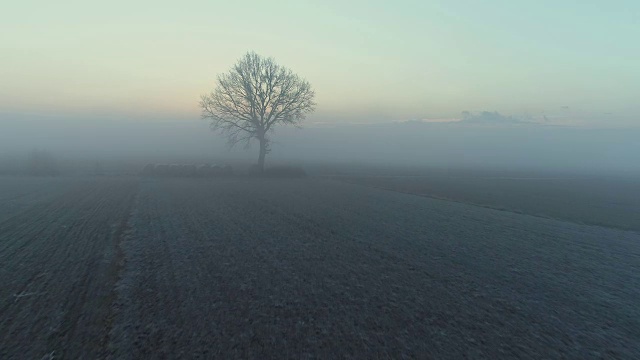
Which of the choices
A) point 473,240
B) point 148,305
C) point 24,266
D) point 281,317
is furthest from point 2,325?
point 473,240

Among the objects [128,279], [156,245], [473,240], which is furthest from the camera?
[473,240]

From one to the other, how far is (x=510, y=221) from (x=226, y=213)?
16494 mm

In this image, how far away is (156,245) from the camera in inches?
533

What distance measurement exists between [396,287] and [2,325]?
8.77 meters

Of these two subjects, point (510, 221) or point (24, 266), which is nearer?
point (24, 266)

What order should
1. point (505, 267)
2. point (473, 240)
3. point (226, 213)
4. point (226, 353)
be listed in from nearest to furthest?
point (226, 353) < point (505, 267) < point (473, 240) < point (226, 213)

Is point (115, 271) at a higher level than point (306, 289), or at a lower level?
higher

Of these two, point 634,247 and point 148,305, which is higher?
point 148,305

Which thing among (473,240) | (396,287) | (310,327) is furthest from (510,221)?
(310,327)

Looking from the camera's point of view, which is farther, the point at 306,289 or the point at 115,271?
the point at 115,271

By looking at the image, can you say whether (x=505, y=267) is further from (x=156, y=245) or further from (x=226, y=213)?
(x=226, y=213)

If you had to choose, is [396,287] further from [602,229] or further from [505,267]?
[602,229]

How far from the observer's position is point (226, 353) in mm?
6461

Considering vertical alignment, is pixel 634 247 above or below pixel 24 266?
below
